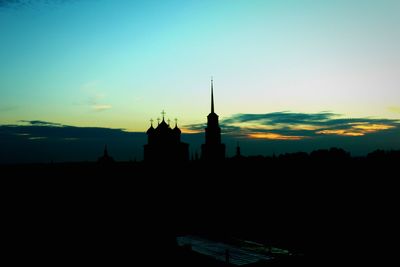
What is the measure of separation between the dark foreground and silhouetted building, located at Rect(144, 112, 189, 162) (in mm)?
1454

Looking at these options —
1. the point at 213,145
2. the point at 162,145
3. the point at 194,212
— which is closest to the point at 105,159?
the point at 162,145

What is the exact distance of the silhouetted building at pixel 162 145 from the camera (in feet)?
201

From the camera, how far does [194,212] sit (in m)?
48.4

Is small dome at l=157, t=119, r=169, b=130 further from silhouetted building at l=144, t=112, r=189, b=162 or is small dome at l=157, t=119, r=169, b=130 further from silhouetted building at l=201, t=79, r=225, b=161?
silhouetted building at l=201, t=79, r=225, b=161

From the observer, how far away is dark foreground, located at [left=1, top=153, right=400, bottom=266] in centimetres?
2486

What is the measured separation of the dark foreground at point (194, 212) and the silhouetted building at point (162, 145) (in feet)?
4.77

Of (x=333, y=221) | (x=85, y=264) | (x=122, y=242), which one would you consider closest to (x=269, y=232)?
(x=333, y=221)

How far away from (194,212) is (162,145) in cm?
1707

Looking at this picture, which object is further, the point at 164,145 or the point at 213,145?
the point at 213,145

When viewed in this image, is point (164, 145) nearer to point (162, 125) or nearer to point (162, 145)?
point (162, 145)

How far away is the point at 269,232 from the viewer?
38500 mm

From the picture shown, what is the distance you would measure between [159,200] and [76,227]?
19.3 metres

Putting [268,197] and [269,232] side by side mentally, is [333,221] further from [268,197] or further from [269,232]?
[268,197]

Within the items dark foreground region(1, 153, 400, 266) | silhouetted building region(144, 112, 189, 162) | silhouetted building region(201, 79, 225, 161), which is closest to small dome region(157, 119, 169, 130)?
silhouetted building region(144, 112, 189, 162)
